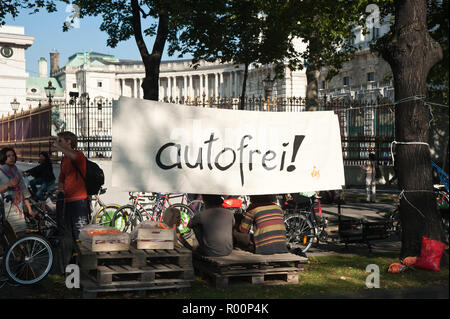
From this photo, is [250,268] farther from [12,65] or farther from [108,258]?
[12,65]

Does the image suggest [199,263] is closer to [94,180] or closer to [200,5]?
[94,180]

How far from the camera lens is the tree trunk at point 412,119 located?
8508 millimetres

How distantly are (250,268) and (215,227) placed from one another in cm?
74

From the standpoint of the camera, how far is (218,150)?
7535 millimetres

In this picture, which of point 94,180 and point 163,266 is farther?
point 94,180

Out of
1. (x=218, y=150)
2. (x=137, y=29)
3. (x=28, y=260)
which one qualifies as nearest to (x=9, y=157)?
(x=28, y=260)

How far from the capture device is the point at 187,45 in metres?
22.0

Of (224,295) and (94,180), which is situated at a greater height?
(94,180)

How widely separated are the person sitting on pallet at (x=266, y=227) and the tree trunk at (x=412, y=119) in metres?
2.10

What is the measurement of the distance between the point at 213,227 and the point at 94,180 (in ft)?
6.69

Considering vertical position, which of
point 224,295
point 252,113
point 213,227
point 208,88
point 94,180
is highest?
point 208,88

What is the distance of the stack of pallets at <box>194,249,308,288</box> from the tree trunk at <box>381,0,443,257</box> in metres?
2.00

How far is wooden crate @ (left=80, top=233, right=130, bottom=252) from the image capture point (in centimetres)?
716
